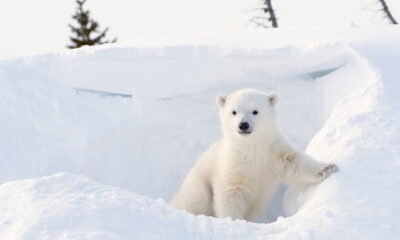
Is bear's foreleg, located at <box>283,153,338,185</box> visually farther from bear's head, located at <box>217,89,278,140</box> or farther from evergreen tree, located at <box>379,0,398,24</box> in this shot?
evergreen tree, located at <box>379,0,398,24</box>

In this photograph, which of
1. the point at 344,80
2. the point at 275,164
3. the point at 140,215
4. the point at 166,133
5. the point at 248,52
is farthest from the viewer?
the point at 166,133

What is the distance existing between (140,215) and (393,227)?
5.13 feet

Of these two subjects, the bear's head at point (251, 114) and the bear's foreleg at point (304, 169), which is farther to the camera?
the bear's head at point (251, 114)

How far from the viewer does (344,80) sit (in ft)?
20.9

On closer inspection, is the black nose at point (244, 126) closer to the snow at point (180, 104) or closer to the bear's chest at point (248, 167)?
the bear's chest at point (248, 167)

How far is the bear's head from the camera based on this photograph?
17.8 ft

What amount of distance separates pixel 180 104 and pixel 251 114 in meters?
2.07

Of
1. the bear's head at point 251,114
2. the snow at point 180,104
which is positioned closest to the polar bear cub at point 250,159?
the bear's head at point 251,114

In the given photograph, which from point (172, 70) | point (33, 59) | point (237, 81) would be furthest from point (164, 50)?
point (33, 59)

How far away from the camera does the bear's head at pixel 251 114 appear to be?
5.43 metres

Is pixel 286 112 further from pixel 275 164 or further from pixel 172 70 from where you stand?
pixel 275 164

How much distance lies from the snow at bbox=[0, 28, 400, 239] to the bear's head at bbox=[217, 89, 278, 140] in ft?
1.60

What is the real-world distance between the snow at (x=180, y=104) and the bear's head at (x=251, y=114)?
488mm

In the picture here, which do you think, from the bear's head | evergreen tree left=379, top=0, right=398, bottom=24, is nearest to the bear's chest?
the bear's head
